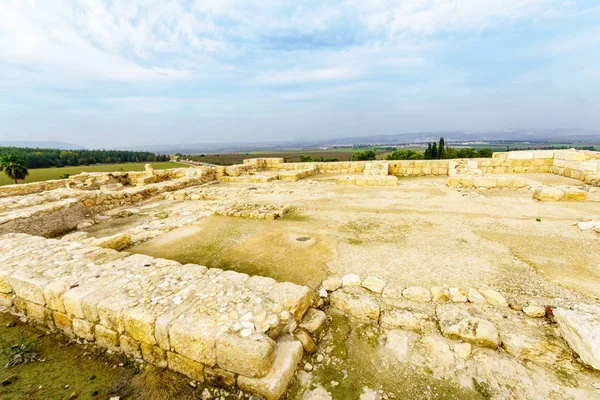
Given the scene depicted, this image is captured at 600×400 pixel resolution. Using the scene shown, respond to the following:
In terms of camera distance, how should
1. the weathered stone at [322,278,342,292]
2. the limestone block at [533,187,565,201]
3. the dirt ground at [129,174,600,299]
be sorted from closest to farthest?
the weathered stone at [322,278,342,292] < the dirt ground at [129,174,600,299] < the limestone block at [533,187,565,201]

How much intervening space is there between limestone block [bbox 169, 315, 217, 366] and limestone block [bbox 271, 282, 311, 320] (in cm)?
75

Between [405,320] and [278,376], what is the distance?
1.51 meters

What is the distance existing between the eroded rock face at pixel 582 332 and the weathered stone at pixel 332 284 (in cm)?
225

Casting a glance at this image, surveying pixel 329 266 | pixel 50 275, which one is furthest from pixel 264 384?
pixel 50 275

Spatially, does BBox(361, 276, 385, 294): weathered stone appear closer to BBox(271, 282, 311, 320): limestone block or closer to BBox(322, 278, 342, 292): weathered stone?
BBox(322, 278, 342, 292): weathered stone

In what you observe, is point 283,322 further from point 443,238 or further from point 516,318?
point 443,238

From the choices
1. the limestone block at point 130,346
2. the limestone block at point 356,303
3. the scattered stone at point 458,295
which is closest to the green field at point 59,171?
the limestone block at point 130,346

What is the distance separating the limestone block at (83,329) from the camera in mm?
3051

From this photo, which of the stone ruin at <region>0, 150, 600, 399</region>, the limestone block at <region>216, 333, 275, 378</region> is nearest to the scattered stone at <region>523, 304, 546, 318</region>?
the stone ruin at <region>0, 150, 600, 399</region>

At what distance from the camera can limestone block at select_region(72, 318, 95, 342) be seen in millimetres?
3051

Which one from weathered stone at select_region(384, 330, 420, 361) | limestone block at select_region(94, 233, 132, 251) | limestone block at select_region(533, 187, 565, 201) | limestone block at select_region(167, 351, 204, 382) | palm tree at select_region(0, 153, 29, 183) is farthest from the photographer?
palm tree at select_region(0, 153, 29, 183)

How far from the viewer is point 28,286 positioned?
3389 mm

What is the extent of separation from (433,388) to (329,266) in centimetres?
205

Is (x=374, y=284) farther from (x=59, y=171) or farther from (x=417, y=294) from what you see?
(x=59, y=171)
